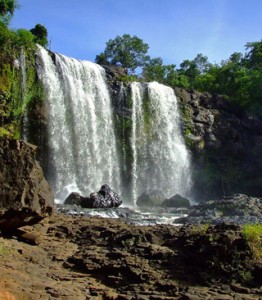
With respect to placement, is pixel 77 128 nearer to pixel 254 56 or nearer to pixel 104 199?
pixel 104 199

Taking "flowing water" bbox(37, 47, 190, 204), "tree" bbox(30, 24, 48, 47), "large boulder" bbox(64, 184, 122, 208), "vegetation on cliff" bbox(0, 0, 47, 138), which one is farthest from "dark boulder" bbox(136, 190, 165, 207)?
"tree" bbox(30, 24, 48, 47)

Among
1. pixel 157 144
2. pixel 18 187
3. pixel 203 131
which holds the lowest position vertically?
pixel 18 187

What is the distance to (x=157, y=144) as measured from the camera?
35.9 m

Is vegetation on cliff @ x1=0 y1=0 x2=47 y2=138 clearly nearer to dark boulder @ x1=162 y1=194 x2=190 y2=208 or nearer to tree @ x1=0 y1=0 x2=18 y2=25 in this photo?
tree @ x1=0 y1=0 x2=18 y2=25

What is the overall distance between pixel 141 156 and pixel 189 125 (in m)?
6.26

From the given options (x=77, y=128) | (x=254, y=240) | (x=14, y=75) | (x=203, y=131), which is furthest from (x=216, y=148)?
(x=254, y=240)

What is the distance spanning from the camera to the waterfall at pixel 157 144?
34.6 meters

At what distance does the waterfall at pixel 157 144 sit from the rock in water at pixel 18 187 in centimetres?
2297

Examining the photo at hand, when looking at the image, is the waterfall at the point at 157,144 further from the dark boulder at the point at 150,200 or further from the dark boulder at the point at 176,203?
the dark boulder at the point at 176,203

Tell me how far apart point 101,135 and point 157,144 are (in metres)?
5.67

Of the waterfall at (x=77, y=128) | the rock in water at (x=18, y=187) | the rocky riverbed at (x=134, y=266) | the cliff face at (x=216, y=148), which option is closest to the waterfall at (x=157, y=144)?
the cliff face at (x=216, y=148)

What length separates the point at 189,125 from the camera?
126 feet

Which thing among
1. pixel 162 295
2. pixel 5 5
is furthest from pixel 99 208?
pixel 5 5

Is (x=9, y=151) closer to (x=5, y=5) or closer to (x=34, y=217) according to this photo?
(x=34, y=217)
